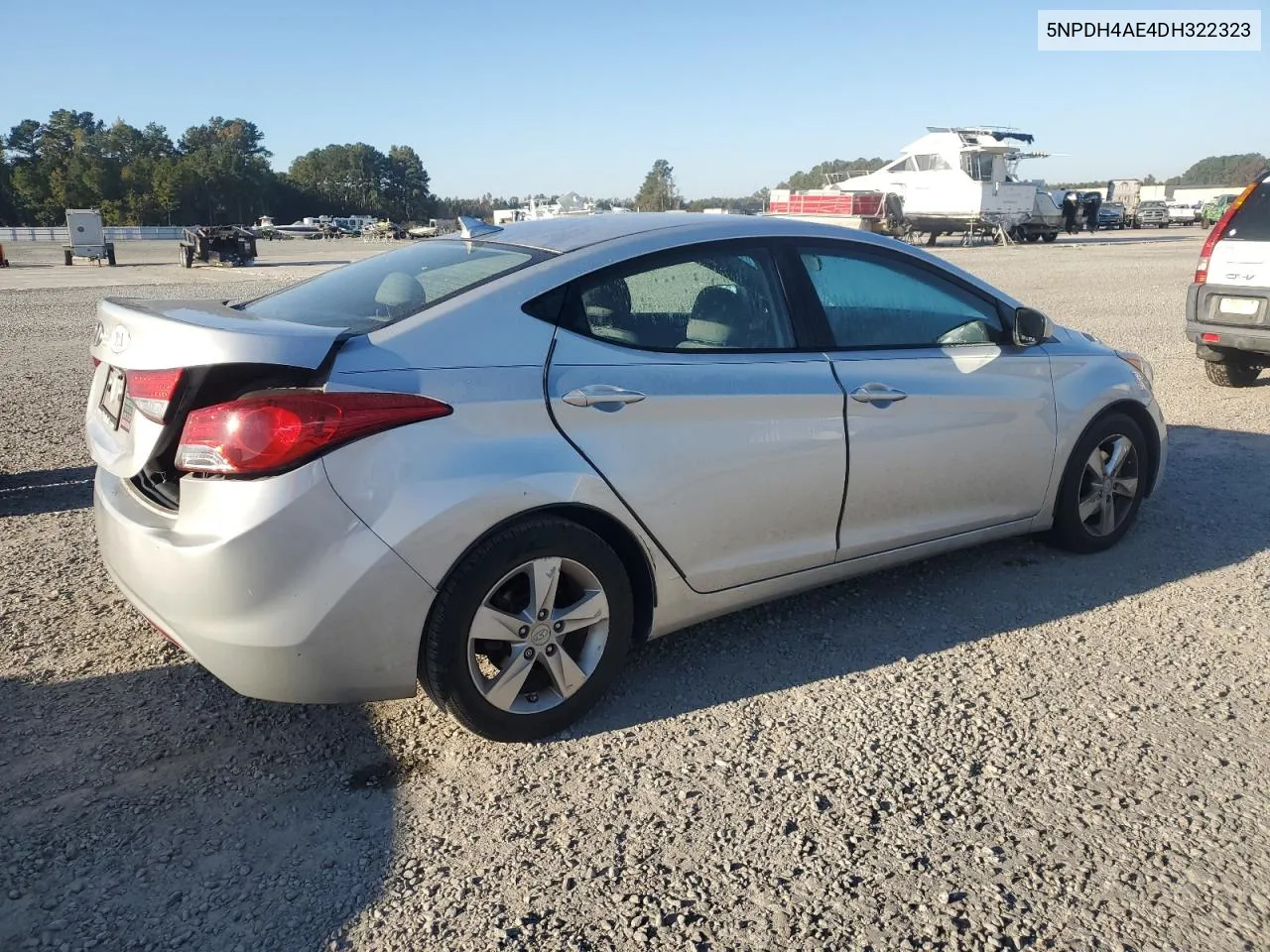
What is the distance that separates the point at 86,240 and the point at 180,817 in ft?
119

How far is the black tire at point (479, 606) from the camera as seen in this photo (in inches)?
110

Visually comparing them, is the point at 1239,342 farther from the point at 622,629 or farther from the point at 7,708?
the point at 7,708

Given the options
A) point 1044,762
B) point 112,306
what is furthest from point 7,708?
point 1044,762

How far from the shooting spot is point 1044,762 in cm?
295

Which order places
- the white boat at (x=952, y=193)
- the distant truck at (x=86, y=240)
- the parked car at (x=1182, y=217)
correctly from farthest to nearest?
the parked car at (x=1182, y=217) < the white boat at (x=952, y=193) < the distant truck at (x=86, y=240)

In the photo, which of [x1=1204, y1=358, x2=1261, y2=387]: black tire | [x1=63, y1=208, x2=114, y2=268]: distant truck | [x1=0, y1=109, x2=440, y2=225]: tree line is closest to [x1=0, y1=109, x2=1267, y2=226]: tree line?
[x1=0, y1=109, x2=440, y2=225]: tree line

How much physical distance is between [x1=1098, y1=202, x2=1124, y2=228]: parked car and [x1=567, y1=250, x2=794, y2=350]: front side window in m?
56.9

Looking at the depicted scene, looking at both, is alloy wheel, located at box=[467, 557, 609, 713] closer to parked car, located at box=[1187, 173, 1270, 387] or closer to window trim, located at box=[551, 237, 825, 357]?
window trim, located at box=[551, 237, 825, 357]

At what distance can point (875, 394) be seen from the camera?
3.67 meters

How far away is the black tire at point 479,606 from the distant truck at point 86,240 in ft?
115

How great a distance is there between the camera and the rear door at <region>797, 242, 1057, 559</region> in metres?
3.71

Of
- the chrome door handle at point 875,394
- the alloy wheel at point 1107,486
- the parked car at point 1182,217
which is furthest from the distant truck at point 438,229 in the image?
the parked car at point 1182,217

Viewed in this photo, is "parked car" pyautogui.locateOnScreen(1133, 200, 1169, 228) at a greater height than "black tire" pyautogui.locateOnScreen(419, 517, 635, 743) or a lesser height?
greater

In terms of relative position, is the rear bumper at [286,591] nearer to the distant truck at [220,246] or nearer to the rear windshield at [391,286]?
the rear windshield at [391,286]
